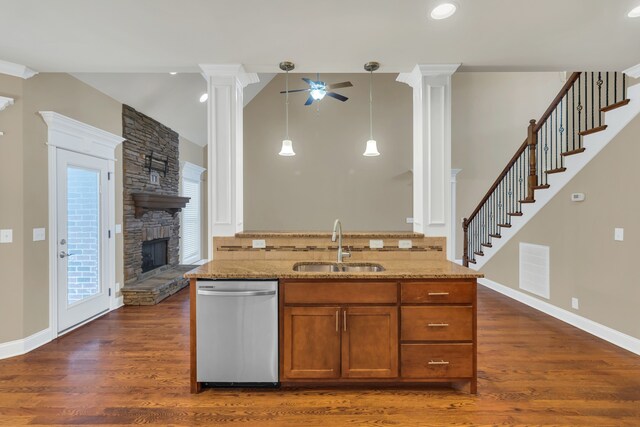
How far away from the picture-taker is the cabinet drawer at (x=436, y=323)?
8.02ft

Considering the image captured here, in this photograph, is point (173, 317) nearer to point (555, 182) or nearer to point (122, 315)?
point (122, 315)

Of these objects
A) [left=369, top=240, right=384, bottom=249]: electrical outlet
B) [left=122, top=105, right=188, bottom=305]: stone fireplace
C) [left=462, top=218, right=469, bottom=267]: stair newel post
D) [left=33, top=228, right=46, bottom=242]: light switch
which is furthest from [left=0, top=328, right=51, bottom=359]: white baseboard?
[left=462, top=218, right=469, bottom=267]: stair newel post

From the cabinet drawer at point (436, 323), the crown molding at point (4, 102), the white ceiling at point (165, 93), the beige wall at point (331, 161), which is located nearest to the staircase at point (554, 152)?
the beige wall at point (331, 161)

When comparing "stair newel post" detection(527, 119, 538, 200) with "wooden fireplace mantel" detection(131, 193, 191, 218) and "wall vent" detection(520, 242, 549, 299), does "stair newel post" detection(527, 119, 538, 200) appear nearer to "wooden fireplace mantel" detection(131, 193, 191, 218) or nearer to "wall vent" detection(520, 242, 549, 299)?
"wall vent" detection(520, 242, 549, 299)

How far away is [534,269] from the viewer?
4570 mm

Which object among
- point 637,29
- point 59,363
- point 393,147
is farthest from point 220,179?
point 393,147

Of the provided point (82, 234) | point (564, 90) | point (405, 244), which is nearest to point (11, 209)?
point (82, 234)

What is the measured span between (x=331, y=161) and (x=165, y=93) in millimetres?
3319

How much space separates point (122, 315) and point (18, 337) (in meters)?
1.17

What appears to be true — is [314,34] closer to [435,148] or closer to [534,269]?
[435,148]

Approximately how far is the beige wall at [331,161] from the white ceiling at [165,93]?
2.89ft

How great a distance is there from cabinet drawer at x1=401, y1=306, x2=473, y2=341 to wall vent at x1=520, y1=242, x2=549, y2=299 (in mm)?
2631

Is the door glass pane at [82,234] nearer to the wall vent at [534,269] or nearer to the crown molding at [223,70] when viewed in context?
the crown molding at [223,70]

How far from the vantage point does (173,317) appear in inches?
166
